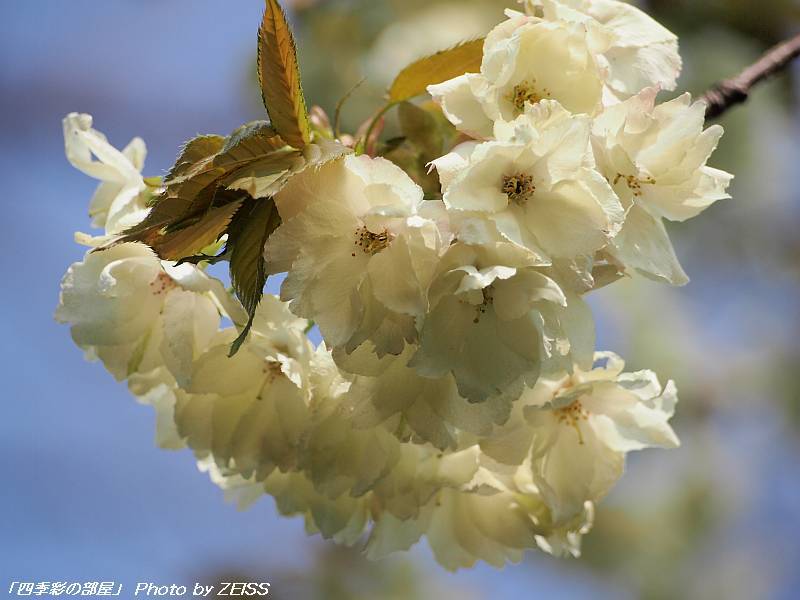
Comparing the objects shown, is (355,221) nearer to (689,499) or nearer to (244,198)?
(244,198)

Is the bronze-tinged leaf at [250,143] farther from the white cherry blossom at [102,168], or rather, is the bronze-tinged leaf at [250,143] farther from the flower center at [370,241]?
the white cherry blossom at [102,168]

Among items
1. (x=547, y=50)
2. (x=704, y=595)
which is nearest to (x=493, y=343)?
(x=547, y=50)

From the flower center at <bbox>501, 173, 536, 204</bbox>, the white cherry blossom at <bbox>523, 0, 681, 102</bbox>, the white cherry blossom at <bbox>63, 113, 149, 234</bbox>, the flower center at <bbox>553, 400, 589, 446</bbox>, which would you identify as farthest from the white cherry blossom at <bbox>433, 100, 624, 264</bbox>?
the white cherry blossom at <bbox>63, 113, 149, 234</bbox>

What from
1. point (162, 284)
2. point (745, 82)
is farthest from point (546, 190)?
point (745, 82)

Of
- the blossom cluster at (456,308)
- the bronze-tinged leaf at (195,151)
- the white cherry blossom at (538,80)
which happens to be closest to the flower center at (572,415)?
the blossom cluster at (456,308)

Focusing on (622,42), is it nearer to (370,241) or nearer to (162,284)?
(370,241)

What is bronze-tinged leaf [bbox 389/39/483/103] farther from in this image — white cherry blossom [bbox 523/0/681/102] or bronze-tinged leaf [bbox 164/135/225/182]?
bronze-tinged leaf [bbox 164/135/225/182]

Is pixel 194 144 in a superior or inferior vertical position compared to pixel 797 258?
superior
